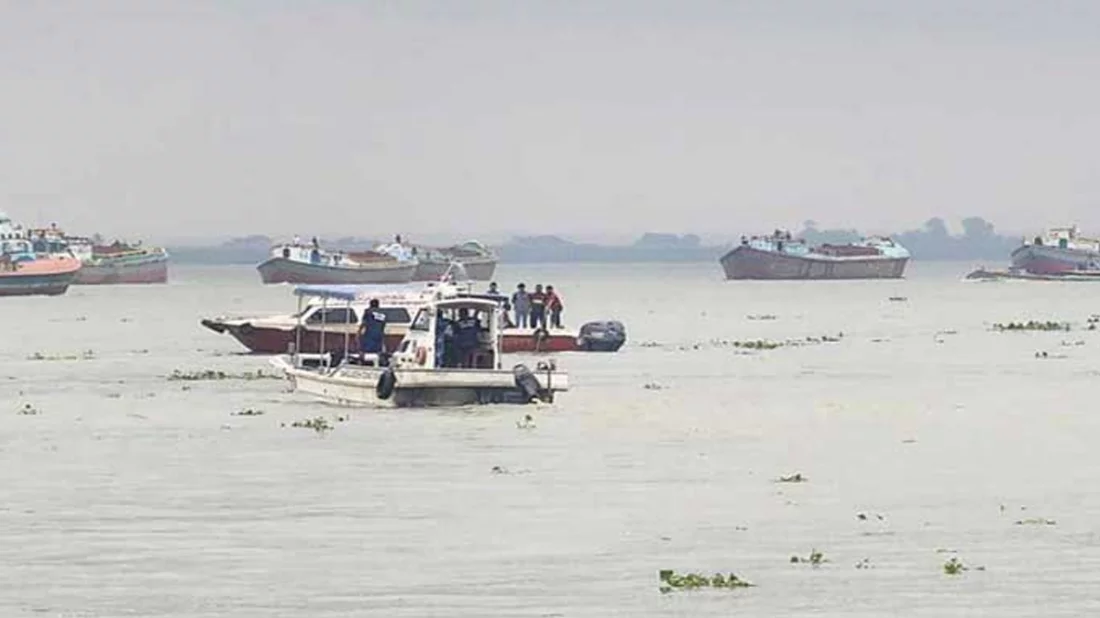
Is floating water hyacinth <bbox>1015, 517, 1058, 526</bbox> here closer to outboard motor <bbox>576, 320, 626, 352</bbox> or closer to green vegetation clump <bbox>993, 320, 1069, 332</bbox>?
outboard motor <bbox>576, 320, 626, 352</bbox>

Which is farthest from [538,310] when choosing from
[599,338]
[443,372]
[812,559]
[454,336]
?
[812,559]

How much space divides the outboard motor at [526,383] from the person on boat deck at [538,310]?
21941 millimetres

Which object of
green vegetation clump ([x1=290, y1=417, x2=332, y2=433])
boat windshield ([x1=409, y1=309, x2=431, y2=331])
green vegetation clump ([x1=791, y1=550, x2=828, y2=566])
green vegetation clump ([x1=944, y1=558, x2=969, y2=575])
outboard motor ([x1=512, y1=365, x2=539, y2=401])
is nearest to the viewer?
green vegetation clump ([x1=944, y1=558, x2=969, y2=575])

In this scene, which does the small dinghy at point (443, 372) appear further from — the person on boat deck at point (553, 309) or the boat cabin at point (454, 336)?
the person on boat deck at point (553, 309)

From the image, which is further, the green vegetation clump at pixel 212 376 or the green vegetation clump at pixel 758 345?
the green vegetation clump at pixel 758 345

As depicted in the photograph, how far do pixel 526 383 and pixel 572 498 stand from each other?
15.2m

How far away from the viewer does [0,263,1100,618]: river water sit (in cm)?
2492

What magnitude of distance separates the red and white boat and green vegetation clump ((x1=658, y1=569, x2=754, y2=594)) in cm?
2704

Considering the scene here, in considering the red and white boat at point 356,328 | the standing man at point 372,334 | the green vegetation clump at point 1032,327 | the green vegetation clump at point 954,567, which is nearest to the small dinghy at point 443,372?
the standing man at point 372,334

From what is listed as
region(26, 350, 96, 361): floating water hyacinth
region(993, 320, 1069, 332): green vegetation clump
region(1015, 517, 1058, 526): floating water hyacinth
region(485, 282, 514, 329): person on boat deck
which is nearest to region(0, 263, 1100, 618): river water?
region(1015, 517, 1058, 526): floating water hyacinth

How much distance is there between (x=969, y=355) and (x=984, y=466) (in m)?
38.5

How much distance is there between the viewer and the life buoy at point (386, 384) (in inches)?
1871

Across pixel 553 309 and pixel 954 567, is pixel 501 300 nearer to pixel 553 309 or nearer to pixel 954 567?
pixel 553 309

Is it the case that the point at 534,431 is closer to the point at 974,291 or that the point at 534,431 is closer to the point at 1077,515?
the point at 1077,515
